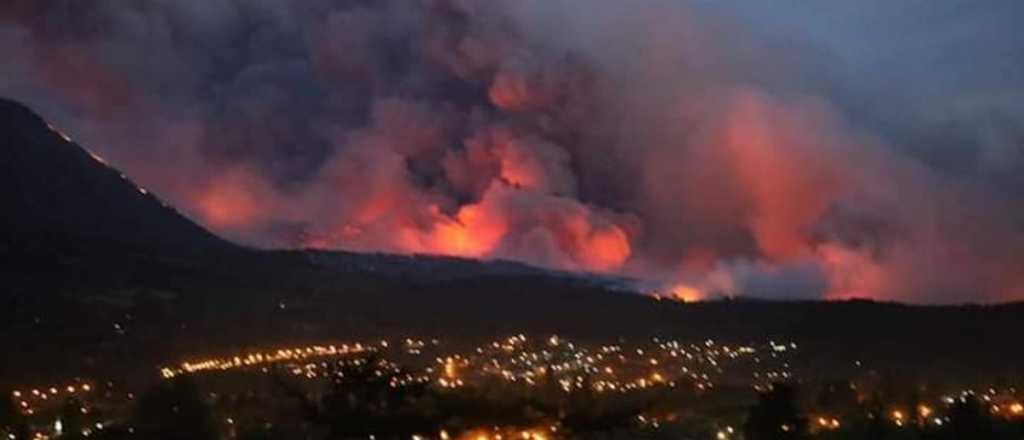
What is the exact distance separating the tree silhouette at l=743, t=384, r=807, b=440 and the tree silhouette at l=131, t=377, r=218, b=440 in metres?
12.9

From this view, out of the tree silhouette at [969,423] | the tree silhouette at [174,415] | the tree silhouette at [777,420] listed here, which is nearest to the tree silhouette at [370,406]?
the tree silhouette at [174,415]

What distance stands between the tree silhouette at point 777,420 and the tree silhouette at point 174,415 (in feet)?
42.2

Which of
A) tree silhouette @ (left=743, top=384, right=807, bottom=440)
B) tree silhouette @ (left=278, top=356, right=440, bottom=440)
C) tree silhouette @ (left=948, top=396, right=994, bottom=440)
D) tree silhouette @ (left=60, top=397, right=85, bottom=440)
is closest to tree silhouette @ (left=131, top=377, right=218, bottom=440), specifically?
tree silhouette @ (left=60, top=397, right=85, bottom=440)

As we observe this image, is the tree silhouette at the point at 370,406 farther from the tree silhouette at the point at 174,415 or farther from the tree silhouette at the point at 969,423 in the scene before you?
the tree silhouette at the point at 969,423

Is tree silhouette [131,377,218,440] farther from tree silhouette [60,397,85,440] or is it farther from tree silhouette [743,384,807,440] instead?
tree silhouette [743,384,807,440]

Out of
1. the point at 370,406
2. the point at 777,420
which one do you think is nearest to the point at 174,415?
the point at 777,420

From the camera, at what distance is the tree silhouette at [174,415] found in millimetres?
29172

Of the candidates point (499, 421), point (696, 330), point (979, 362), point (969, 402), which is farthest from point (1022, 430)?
point (696, 330)

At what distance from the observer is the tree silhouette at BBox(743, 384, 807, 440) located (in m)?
34.0

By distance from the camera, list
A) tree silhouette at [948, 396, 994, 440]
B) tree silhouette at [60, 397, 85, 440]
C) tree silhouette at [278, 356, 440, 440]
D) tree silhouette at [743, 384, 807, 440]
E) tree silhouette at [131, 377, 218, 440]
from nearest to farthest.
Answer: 1. tree silhouette at [278, 356, 440, 440]
2. tree silhouette at [131, 377, 218, 440]
3. tree silhouette at [948, 396, 994, 440]
4. tree silhouette at [743, 384, 807, 440]
5. tree silhouette at [60, 397, 85, 440]

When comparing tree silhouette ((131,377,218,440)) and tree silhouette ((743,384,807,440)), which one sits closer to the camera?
tree silhouette ((131,377,218,440))

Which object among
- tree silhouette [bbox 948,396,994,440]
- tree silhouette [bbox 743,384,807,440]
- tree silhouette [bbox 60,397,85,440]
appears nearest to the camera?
tree silhouette [bbox 948,396,994,440]

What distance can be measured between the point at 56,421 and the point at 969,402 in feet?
90.2

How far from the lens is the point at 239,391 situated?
49906mm
